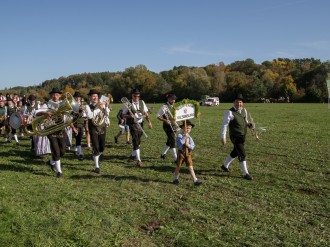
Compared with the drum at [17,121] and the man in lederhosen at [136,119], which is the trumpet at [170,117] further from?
the drum at [17,121]

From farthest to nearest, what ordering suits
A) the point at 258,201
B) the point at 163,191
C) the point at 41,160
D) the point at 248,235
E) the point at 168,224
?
1. the point at 41,160
2. the point at 163,191
3. the point at 258,201
4. the point at 168,224
5. the point at 248,235

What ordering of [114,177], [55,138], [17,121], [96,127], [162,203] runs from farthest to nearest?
[17,121] < [96,127] < [55,138] < [114,177] < [162,203]

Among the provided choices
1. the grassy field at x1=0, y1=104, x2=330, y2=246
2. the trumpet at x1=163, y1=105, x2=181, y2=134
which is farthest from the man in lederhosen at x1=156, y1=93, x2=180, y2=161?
the grassy field at x1=0, y1=104, x2=330, y2=246

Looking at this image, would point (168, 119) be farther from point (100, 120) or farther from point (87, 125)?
point (87, 125)

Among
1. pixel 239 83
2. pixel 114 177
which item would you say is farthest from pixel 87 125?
pixel 239 83

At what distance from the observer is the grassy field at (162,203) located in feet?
16.3

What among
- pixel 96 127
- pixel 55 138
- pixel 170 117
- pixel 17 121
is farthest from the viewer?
pixel 170 117

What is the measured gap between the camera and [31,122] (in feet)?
27.9

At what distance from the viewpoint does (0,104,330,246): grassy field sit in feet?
16.3

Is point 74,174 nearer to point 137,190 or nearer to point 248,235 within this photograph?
A: point 137,190

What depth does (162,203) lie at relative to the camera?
6.42m

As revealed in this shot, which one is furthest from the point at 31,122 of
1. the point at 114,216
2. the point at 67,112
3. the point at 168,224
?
the point at 168,224

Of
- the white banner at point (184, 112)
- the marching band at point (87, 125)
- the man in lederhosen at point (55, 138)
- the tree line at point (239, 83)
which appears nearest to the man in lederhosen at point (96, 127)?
the marching band at point (87, 125)

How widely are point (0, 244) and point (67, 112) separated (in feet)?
13.7
